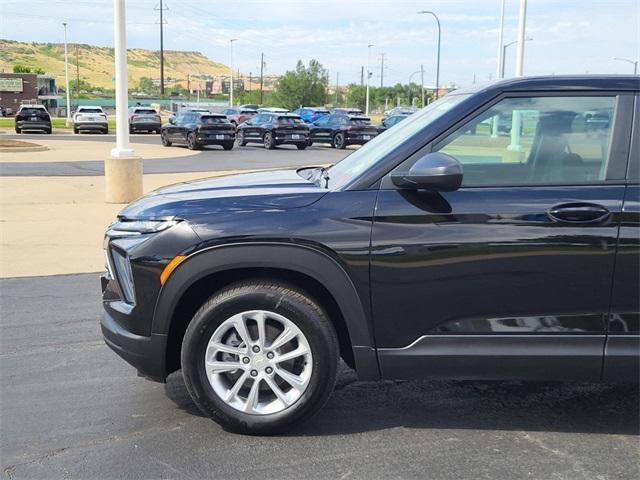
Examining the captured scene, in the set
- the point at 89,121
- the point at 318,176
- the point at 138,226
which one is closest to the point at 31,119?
the point at 89,121

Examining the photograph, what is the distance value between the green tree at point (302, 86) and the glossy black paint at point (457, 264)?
8957cm

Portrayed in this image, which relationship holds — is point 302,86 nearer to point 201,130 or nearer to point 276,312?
point 201,130

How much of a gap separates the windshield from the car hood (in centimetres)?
20

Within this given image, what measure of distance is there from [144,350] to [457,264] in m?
1.73

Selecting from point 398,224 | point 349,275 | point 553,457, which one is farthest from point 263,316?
point 553,457

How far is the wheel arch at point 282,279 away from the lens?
3.57 meters

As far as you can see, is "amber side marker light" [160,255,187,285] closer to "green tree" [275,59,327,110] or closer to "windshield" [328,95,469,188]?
"windshield" [328,95,469,188]

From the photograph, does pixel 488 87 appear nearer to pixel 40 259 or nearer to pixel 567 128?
pixel 567 128

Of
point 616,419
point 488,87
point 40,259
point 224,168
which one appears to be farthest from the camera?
point 224,168

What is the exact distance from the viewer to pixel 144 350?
3715 mm

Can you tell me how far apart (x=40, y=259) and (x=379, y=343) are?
18.8ft

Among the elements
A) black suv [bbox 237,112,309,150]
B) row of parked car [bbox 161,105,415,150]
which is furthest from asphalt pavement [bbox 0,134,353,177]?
black suv [bbox 237,112,309,150]

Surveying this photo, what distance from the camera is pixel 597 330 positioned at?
355 cm

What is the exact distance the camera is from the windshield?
12.5 feet
